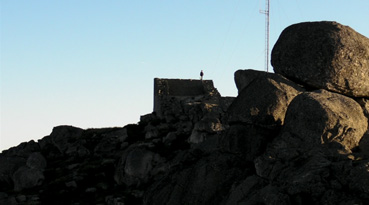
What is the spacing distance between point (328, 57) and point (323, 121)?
2674 mm

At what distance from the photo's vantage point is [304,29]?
16.8 meters

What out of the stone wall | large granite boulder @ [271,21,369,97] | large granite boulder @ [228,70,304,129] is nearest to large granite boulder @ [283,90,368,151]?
large granite boulder @ [228,70,304,129]

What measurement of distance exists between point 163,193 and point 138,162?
62.5 feet

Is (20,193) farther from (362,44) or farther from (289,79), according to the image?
(362,44)

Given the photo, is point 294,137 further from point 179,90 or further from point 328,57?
point 179,90

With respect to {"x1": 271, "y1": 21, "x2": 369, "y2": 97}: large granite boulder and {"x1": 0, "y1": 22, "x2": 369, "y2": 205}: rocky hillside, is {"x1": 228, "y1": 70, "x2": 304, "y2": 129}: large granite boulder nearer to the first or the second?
{"x1": 0, "y1": 22, "x2": 369, "y2": 205}: rocky hillside

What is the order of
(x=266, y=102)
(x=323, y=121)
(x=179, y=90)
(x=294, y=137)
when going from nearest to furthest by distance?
1. (x=323, y=121)
2. (x=294, y=137)
3. (x=266, y=102)
4. (x=179, y=90)

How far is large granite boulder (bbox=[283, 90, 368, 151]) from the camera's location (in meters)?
14.6

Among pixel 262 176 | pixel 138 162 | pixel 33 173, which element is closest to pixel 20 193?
pixel 33 173

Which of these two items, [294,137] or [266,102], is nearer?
[294,137]

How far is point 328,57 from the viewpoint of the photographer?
16062 mm

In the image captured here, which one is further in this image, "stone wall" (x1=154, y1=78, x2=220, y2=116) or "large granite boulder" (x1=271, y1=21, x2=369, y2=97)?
"stone wall" (x1=154, y1=78, x2=220, y2=116)

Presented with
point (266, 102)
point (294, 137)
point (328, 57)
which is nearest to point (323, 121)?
point (294, 137)

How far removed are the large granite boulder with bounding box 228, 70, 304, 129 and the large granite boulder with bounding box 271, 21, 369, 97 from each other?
0.72 meters
